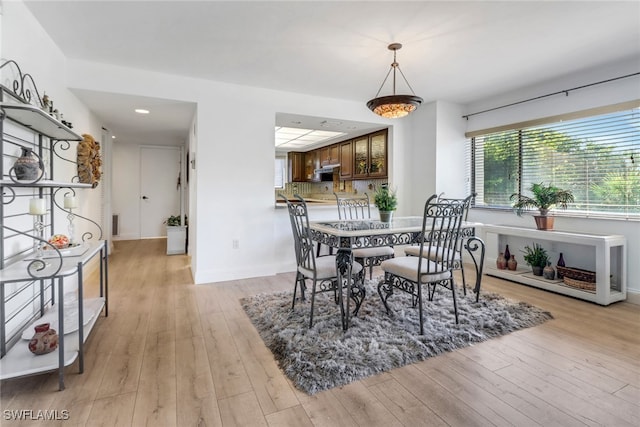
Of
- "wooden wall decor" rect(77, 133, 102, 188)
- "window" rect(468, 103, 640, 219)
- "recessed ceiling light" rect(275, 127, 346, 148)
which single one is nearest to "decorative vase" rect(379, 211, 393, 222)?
"window" rect(468, 103, 640, 219)

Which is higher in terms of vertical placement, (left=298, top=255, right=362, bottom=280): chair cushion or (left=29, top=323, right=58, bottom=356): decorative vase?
(left=298, top=255, right=362, bottom=280): chair cushion

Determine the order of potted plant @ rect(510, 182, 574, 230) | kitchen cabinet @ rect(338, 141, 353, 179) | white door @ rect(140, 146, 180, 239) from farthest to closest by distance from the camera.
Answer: white door @ rect(140, 146, 180, 239)
kitchen cabinet @ rect(338, 141, 353, 179)
potted plant @ rect(510, 182, 574, 230)

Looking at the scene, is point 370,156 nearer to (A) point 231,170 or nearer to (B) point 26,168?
(A) point 231,170

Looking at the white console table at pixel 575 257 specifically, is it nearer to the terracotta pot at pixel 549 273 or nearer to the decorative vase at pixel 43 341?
the terracotta pot at pixel 549 273

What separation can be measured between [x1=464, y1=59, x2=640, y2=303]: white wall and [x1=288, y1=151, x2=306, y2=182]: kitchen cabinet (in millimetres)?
4516

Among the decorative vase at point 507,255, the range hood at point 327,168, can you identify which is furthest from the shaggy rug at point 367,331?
the range hood at point 327,168

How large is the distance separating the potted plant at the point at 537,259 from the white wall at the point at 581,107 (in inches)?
12.7

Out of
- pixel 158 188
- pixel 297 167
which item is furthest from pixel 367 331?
pixel 158 188

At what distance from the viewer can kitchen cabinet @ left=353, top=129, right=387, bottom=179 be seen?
510 cm

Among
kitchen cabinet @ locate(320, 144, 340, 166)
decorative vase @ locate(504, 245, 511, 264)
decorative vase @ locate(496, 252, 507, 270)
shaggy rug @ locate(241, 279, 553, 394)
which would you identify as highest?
kitchen cabinet @ locate(320, 144, 340, 166)

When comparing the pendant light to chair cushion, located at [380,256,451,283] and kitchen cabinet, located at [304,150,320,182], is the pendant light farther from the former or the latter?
kitchen cabinet, located at [304,150,320,182]

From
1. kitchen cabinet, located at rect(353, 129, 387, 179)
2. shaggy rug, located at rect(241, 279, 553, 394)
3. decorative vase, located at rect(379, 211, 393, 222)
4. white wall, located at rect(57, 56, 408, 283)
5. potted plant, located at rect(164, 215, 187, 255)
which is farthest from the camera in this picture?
potted plant, located at rect(164, 215, 187, 255)

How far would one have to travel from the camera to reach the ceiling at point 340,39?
2.22 metres

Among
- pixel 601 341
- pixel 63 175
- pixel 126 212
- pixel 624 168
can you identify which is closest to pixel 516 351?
pixel 601 341
